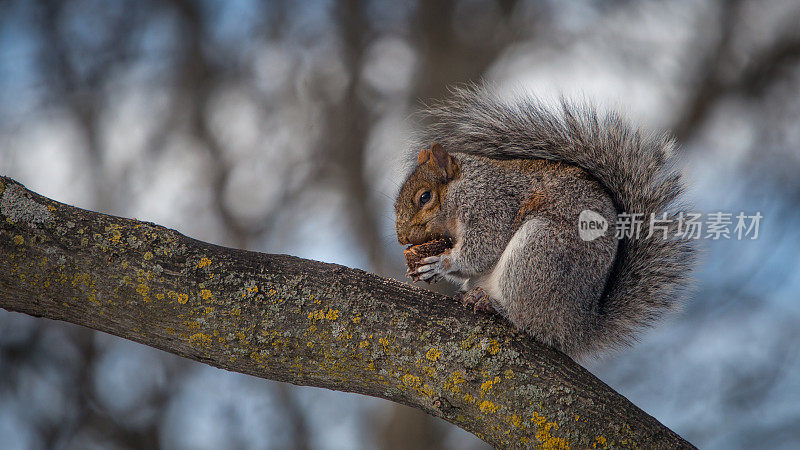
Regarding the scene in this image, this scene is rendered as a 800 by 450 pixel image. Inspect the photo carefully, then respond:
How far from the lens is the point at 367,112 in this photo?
3.80 metres

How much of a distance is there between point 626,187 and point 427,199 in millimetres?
700

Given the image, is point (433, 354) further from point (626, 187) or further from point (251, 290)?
point (626, 187)

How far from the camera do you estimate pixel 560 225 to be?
6.46 ft

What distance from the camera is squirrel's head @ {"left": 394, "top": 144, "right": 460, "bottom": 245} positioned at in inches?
90.3

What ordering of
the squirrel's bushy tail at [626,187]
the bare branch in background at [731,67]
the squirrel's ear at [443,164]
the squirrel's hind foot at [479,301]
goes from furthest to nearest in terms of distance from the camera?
the bare branch in background at [731,67] < the squirrel's ear at [443,164] < the squirrel's bushy tail at [626,187] < the squirrel's hind foot at [479,301]

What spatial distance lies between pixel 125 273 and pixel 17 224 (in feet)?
1.05

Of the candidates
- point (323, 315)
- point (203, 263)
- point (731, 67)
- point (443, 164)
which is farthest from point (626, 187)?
point (731, 67)

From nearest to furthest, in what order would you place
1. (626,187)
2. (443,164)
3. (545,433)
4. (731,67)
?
1. (545,433)
2. (626,187)
3. (443,164)
4. (731,67)

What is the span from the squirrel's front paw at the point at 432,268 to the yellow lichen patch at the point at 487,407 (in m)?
0.59

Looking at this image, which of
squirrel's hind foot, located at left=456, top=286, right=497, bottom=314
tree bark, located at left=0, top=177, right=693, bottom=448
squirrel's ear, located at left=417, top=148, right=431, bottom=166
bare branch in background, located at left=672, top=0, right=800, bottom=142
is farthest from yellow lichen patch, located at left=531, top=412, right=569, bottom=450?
bare branch in background, located at left=672, top=0, right=800, bottom=142

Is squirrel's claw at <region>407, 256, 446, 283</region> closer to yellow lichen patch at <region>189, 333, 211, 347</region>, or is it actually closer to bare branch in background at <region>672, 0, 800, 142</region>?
yellow lichen patch at <region>189, 333, 211, 347</region>

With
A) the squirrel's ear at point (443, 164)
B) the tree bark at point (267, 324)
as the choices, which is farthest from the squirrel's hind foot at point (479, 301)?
the squirrel's ear at point (443, 164)

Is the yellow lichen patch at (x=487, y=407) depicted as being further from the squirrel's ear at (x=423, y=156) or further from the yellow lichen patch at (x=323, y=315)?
the squirrel's ear at (x=423, y=156)

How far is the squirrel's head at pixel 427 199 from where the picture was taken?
2293 mm
